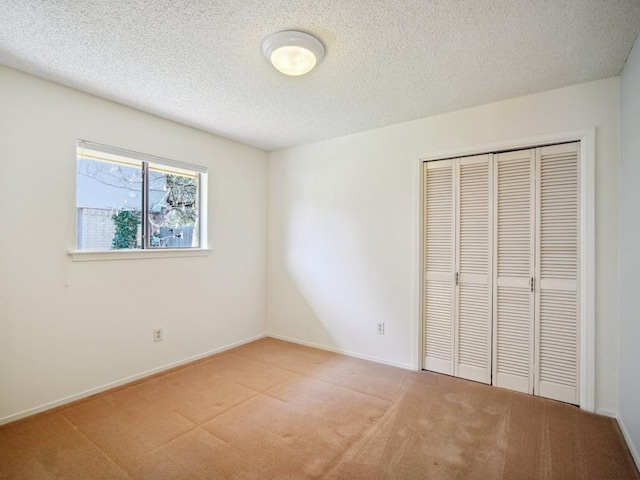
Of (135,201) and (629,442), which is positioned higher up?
(135,201)

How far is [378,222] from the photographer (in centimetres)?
344

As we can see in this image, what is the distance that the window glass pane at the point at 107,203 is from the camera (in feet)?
8.84

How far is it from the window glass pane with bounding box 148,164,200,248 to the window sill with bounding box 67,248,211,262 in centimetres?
12

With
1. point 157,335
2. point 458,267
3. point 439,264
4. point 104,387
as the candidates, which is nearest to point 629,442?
point 458,267

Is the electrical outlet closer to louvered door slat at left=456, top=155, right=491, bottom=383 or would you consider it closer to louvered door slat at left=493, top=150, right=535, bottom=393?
louvered door slat at left=456, top=155, right=491, bottom=383

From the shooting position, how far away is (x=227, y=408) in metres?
2.46

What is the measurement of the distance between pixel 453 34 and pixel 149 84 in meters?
2.20

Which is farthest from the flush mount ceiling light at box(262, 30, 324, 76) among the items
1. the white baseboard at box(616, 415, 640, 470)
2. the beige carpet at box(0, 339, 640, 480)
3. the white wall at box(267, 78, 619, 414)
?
the white baseboard at box(616, 415, 640, 470)

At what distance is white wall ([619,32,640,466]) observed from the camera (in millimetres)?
1897

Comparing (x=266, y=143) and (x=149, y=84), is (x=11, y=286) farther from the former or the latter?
(x=266, y=143)

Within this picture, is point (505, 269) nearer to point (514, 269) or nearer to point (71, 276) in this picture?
point (514, 269)

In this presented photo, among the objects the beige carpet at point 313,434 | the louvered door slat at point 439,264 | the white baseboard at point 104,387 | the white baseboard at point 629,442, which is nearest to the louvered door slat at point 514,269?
the beige carpet at point 313,434

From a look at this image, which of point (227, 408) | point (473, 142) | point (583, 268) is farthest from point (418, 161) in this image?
point (227, 408)

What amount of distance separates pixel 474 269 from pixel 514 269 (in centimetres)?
32
